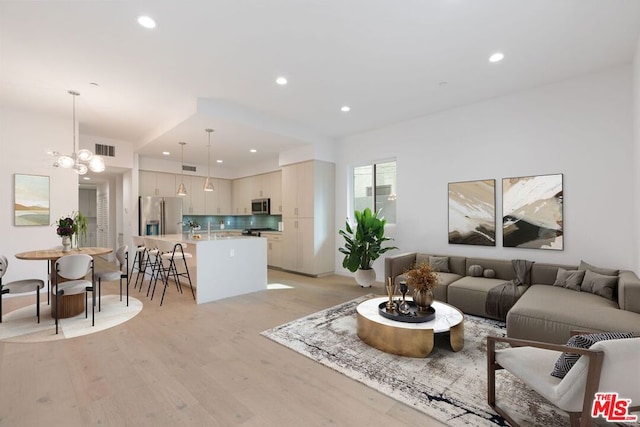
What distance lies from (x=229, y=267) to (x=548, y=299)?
14.3 ft

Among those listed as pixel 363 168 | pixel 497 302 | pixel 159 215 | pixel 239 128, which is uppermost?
pixel 239 128

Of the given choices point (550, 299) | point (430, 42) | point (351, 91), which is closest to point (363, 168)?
point (351, 91)

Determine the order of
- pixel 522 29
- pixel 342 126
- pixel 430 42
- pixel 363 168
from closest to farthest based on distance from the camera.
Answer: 1. pixel 522 29
2. pixel 430 42
3. pixel 342 126
4. pixel 363 168

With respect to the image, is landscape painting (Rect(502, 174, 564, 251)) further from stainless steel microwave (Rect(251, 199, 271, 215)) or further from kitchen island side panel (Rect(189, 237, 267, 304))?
stainless steel microwave (Rect(251, 199, 271, 215))

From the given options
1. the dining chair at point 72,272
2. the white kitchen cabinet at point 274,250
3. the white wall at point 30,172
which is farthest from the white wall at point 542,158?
the white wall at point 30,172

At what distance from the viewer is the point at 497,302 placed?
3.55 meters

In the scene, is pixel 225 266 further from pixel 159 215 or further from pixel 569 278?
pixel 569 278

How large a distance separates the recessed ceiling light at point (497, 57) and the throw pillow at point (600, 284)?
2.71 m

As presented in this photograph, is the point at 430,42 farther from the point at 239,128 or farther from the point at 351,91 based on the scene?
the point at 239,128

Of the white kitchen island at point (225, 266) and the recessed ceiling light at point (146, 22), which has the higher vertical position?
the recessed ceiling light at point (146, 22)

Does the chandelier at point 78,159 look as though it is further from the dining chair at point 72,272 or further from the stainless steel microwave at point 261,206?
the stainless steel microwave at point 261,206

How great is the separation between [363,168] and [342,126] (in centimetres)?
105

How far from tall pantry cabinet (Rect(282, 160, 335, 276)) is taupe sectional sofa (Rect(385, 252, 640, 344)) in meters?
2.20

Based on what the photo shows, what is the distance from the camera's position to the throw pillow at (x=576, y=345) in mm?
→ 1635
